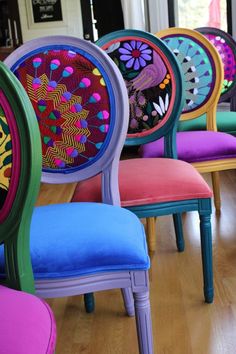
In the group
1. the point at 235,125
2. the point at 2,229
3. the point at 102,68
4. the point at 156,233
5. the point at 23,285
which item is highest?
the point at 102,68

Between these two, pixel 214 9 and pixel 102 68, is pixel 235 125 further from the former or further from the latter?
pixel 214 9

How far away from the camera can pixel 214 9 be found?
12.8 feet

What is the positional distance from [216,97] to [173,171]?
2.77 feet

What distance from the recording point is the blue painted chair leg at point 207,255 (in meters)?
1.52

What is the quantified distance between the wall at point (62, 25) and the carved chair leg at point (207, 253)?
11.1 ft

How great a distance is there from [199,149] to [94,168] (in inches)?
26.0

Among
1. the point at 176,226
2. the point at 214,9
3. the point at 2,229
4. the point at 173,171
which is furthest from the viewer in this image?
the point at 214,9

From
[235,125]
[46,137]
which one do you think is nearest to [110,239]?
[46,137]

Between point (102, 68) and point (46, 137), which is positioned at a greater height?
point (102, 68)

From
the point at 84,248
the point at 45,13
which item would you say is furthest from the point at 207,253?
the point at 45,13

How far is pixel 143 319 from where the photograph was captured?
3.46 ft

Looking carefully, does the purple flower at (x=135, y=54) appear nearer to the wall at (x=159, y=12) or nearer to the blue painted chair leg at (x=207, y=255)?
the blue painted chair leg at (x=207, y=255)

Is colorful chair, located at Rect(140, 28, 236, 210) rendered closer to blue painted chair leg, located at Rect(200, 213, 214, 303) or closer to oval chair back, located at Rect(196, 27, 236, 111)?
oval chair back, located at Rect(196, 27, 236, 111)

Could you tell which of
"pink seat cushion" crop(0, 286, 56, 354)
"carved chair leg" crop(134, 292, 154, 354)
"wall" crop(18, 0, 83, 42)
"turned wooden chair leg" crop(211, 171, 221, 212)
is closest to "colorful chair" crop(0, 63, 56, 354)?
"pink seat cushion" crop(0, 286, 56, 354)
